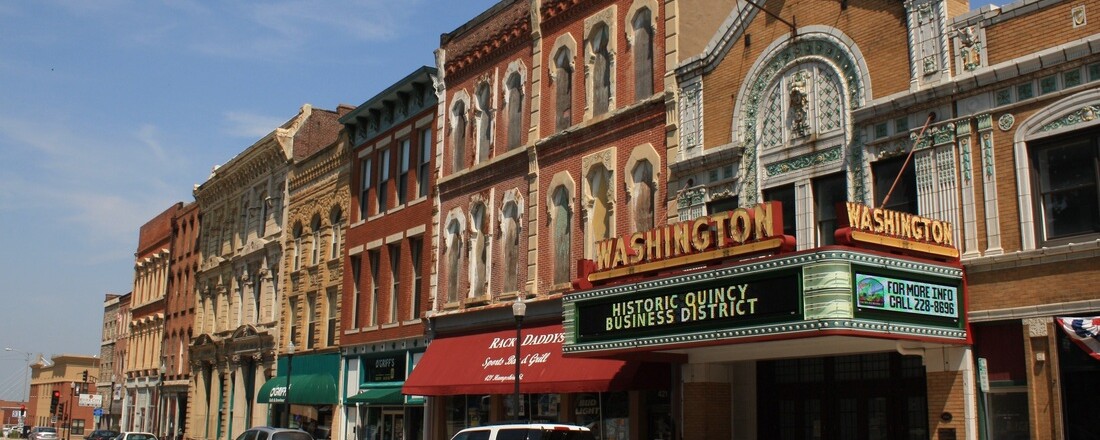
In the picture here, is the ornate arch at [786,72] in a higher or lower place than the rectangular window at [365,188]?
lower

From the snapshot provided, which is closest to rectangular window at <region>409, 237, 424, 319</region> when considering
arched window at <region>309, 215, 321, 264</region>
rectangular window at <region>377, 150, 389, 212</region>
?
rectangular window at <region>377, 150, 389, 212</region>

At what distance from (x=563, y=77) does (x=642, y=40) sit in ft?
12.1

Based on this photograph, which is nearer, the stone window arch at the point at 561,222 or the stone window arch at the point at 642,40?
the stone window arch at the point at 642,40

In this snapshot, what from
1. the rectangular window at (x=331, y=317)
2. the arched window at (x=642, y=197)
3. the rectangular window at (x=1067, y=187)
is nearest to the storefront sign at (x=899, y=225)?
the rectangular window at (x=1067, y=187)

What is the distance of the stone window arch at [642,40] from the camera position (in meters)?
27.0

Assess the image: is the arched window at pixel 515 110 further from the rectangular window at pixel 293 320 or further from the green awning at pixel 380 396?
the rectangular window at pixel 293 320

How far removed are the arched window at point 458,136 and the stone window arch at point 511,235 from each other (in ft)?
12.0

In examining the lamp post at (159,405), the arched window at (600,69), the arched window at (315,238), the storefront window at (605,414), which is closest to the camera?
the storefront window at (605,414)

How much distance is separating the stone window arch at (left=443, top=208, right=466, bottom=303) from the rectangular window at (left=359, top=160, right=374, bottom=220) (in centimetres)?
733

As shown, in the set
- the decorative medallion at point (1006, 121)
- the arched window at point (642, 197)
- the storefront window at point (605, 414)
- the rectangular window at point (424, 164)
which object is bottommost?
the storefront window at point (605, 414)

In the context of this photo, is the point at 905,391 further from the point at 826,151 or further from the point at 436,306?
the point at 436,306

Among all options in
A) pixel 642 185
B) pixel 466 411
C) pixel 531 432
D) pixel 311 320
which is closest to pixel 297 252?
pixel 311 320

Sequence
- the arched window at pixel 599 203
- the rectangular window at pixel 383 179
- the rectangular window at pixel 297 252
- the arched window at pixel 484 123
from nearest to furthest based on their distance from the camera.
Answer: the arched window at pixel 599 203, the arched window at pixel 484 123, the rectangular window at pixel 383 179, the rectangular window at pixel 297 252

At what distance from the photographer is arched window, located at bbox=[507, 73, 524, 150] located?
106ft
